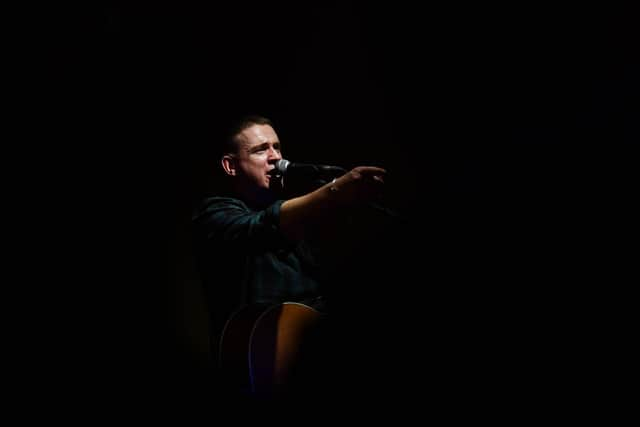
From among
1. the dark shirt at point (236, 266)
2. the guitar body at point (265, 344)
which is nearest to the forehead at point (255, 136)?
the dark shirt at point (236, 266)

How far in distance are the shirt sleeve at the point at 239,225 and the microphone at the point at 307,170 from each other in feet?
0.70

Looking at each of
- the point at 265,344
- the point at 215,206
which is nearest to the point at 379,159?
the point at 215,206

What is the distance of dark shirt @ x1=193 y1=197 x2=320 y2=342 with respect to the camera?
5.81ft

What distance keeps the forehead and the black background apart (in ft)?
1.19

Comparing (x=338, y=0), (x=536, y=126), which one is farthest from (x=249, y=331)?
(x=338, y=0)

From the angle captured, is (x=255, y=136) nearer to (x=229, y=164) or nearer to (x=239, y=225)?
(x=229, y=164)

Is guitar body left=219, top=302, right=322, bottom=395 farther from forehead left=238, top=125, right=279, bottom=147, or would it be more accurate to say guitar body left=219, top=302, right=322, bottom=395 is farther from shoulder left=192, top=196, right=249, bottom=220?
forehead left=238, top=125, right=279, bottom=147

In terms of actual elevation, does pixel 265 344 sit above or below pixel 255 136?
below

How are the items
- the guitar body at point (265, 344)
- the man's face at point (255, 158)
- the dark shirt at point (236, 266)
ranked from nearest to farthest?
the guitar body at point (265, 344), the dark shirt at point (236, 266), the man's face at point (255, 158)

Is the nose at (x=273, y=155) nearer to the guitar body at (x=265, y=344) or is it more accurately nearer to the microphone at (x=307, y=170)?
the microphone at (x=307, y=170)

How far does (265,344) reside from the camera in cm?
164

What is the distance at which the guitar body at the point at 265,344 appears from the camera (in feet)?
5.30

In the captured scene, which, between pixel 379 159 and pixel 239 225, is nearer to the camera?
pixel 239 225

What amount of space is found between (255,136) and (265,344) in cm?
94
